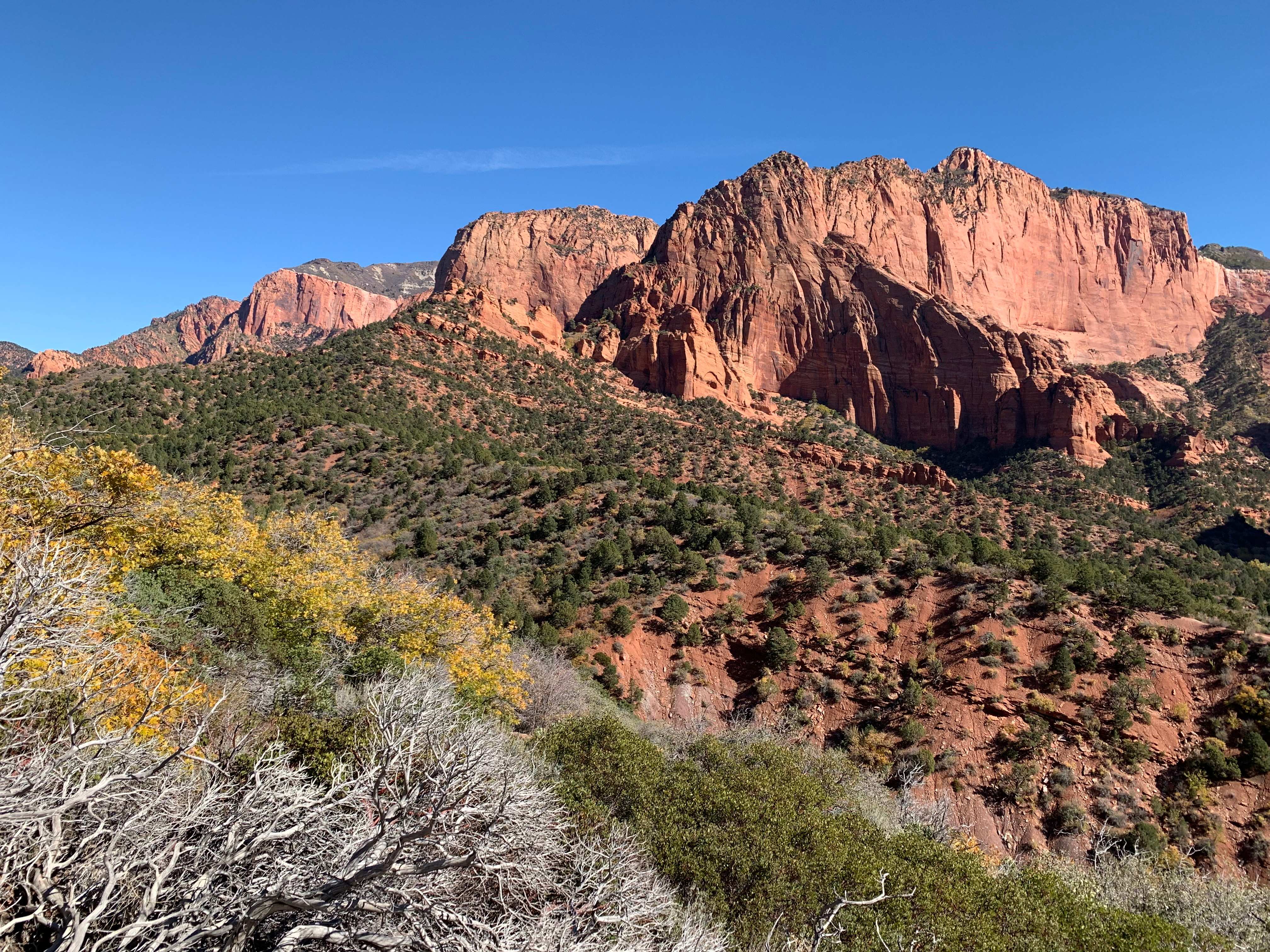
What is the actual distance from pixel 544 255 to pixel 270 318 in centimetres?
9799

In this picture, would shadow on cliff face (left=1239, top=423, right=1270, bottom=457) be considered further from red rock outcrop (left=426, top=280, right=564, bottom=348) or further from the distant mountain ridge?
the distant mountain ridge

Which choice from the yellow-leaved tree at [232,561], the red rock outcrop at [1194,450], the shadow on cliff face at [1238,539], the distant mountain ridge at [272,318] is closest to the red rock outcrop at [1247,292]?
the red rock outcrop at [1194,450]

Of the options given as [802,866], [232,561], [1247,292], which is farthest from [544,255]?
[1247,292]

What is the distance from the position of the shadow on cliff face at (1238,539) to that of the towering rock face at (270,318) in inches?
6093

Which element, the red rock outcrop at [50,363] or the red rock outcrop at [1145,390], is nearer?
the red rock outcrop at [1145,390]

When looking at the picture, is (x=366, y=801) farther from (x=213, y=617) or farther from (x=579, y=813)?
(x=213, y=617)

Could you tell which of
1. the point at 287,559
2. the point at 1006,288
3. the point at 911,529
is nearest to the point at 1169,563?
the point at 911,529

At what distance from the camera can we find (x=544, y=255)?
10762cm

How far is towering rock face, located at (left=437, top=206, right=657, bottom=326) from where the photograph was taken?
339 feet

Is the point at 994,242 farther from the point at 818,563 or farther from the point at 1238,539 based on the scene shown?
the point at 818,563

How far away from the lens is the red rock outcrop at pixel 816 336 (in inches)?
3061

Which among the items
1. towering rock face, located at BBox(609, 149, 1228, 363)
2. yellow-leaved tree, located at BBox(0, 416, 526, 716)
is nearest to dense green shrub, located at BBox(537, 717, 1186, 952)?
yellow-leaved tree, located at BBox(0, 416, 526, 716)

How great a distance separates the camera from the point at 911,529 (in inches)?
1544

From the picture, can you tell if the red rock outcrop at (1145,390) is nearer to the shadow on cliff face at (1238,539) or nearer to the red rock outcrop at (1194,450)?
the red rock outcrop at (1194,450)
